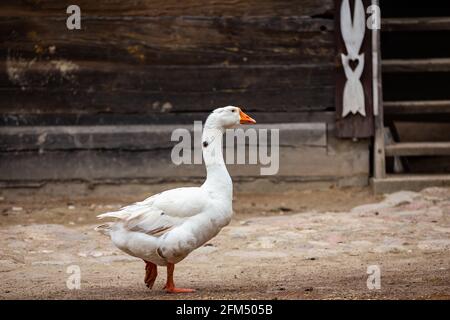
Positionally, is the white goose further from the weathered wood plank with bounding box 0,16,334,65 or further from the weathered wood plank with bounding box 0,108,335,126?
the weathered wood plank with bounding box 0,16,334,65

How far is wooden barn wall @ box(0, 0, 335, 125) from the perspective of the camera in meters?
10.2

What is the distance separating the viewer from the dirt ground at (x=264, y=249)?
6.11 meters

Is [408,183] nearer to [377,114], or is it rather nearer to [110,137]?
[377,114]

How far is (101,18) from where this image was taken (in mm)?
10203

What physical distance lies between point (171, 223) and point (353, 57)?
Answer: 4.96 metres

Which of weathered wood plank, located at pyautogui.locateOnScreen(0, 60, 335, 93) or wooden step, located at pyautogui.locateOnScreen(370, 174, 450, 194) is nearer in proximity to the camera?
wooden step, located at pyautogui.locateOnScreen(370, 174, 450, 194)

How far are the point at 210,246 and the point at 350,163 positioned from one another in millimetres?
2965

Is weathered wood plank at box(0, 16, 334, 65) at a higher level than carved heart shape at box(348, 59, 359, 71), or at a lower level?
higher

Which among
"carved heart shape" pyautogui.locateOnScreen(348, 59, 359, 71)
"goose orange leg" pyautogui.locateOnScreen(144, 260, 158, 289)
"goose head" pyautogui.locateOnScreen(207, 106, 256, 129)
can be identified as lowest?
"goose orange leg" pyautogui.locateOnScreen(144, 260, 158, 289)

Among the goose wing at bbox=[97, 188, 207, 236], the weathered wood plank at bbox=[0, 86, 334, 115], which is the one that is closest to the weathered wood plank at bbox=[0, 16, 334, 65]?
the weathered wood plank at bbox=[0, 86, 334, 115]

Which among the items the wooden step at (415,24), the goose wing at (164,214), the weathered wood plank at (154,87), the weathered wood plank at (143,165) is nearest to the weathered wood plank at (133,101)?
the weathered wood plank at (154,87)

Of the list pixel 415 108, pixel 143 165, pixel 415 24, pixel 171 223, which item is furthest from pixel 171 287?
pixel 415 24

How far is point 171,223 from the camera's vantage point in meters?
5.97

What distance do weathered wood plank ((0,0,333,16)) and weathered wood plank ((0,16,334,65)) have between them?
0.26 ft
